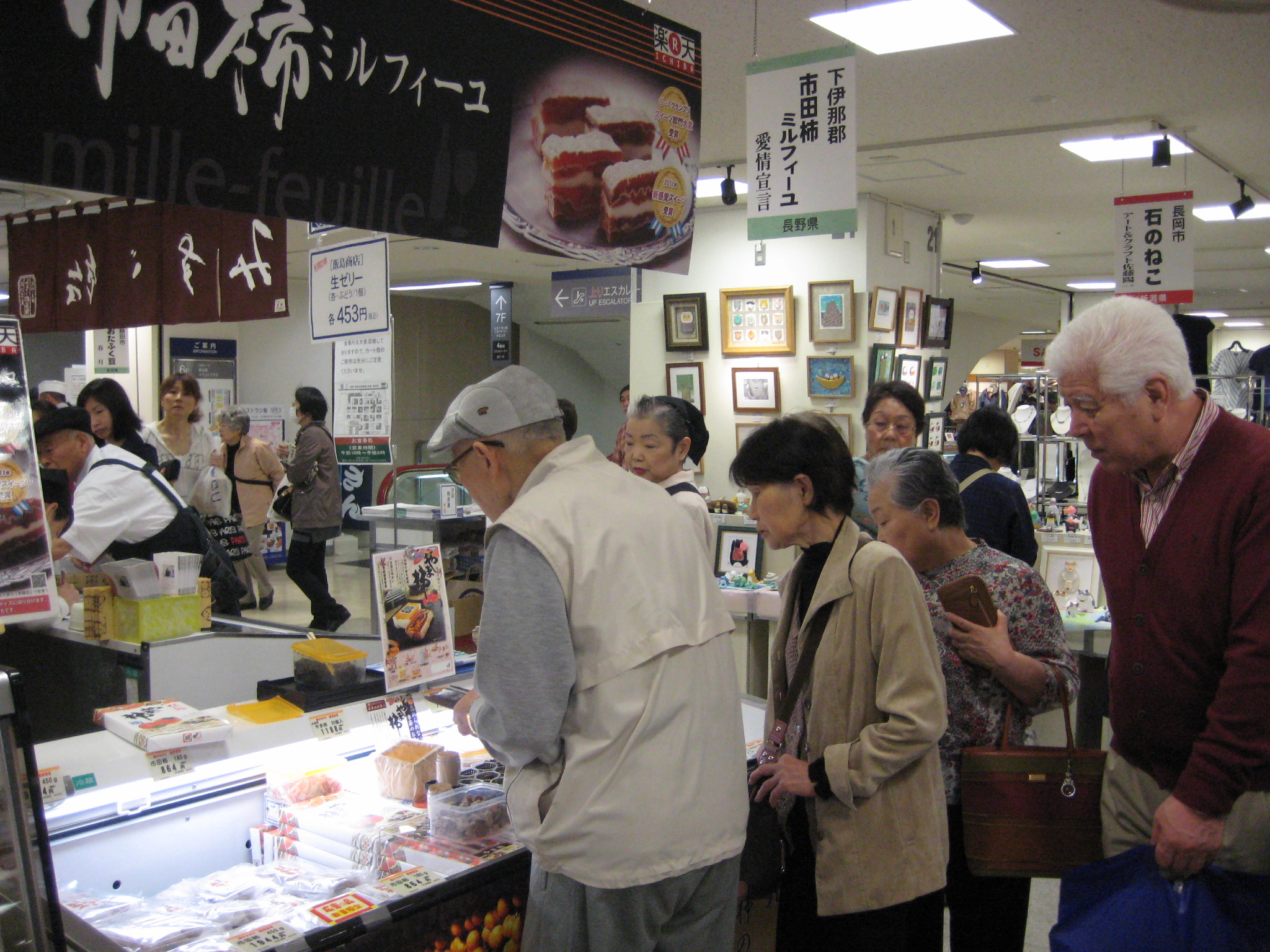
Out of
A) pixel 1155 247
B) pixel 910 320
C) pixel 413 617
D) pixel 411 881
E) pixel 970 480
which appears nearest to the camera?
pixel 411 881

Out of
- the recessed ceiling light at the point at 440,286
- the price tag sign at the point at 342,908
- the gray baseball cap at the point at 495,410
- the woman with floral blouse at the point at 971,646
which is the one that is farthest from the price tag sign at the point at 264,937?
the recessed ceiling light at the point at 440,286

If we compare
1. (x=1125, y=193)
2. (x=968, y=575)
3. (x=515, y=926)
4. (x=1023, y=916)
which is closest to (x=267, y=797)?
(x=515, y=926)

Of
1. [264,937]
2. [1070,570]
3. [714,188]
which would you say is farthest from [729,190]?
[264,937]

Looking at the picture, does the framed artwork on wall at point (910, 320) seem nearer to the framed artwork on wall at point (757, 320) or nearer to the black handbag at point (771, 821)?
the framed artwork on wall at point (757, 320)

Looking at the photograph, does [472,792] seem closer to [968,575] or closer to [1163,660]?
[968,575]

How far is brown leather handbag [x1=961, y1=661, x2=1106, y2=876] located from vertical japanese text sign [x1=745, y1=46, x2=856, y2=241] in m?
2.07

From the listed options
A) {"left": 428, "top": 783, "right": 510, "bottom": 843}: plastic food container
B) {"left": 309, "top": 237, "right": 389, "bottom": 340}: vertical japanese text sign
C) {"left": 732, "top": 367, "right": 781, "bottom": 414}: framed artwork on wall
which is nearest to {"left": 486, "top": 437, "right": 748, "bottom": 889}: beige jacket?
{"left": 428, "top": 783, "right": 510, "bottom": 843}: plastic food container

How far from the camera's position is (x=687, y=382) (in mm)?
8688

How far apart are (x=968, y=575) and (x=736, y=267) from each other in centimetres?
641

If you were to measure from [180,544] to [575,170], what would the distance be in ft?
7.61

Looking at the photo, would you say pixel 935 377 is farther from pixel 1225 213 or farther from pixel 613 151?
pixel 613 151

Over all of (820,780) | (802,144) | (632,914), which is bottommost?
(632,914)

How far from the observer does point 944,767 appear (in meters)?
2.30

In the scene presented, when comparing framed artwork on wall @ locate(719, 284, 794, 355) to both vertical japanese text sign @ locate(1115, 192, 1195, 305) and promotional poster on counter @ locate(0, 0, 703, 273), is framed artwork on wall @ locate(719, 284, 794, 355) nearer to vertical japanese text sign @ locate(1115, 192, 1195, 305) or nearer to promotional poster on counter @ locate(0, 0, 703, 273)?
vertical japanese text sign @ locate(1115, 192, 1195, 305)
